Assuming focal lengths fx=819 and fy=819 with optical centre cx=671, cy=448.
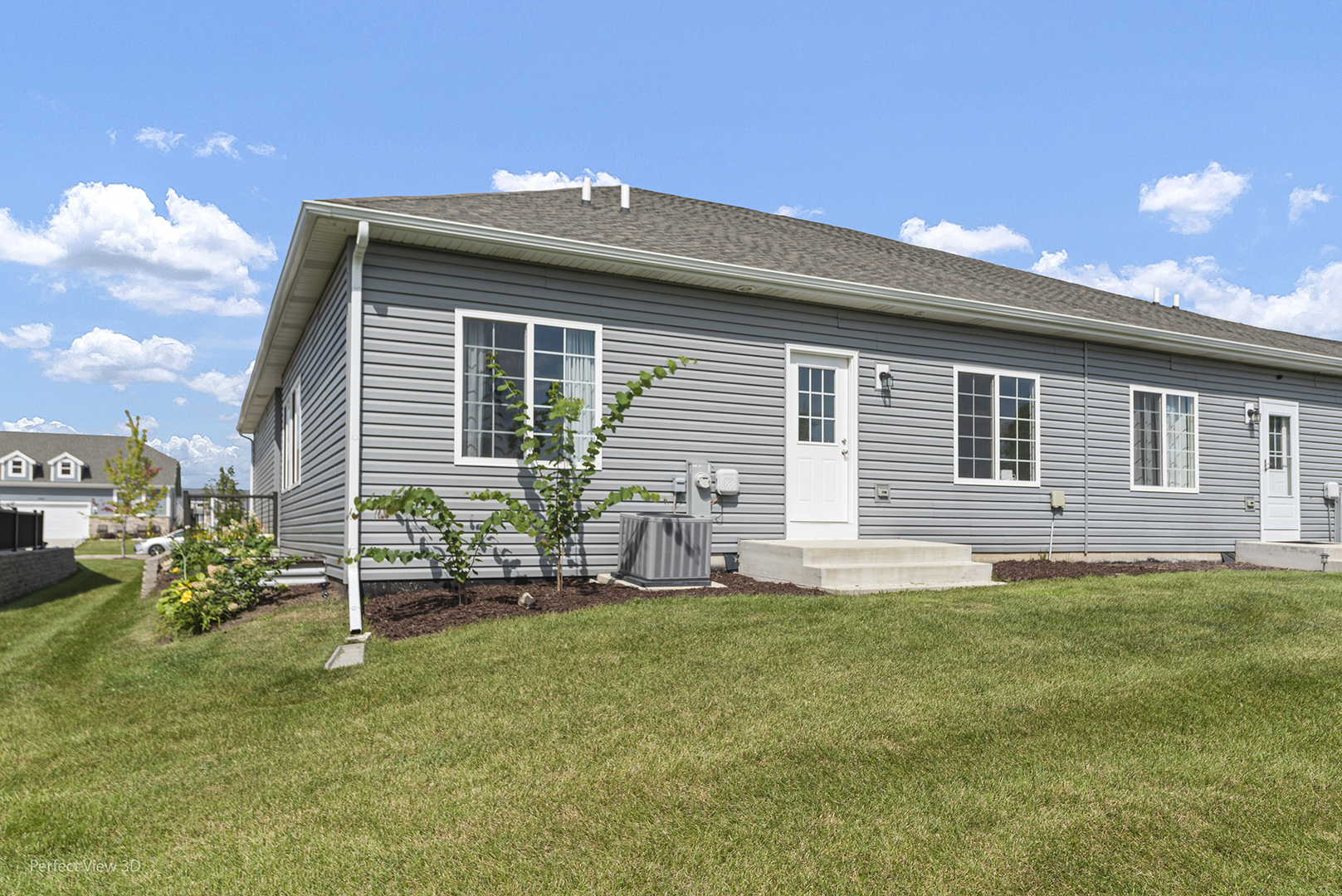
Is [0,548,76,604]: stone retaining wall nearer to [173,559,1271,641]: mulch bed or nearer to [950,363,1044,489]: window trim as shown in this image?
[173,559,1271,641]: mulch bed

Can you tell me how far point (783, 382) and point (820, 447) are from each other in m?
0.85

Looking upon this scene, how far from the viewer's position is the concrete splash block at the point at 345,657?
16.3ft

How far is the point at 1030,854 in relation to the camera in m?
2.55

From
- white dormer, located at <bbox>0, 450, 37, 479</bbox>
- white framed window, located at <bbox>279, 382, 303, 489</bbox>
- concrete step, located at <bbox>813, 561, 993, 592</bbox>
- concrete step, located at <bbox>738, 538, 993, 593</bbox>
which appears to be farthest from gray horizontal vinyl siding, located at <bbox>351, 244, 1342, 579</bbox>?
white dormer, located at <bbox>0, 450, 37, 479</bbox>

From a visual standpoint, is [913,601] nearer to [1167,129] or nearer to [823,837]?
[823,837]

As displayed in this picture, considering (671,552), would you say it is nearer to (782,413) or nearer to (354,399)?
(782,413)

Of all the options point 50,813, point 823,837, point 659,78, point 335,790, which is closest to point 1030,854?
point 823,837

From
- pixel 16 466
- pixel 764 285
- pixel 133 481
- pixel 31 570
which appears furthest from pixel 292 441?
pixel 16 466

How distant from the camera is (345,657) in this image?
201 inches

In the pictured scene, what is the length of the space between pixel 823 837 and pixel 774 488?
5989mm

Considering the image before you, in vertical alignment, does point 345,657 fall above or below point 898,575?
below

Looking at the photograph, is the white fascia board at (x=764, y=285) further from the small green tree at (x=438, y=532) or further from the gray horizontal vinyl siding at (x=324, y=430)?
the small green tree at (x=438, y=532)

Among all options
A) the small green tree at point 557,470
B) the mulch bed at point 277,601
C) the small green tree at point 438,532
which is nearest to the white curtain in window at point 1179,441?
the small green tree at point 557,470

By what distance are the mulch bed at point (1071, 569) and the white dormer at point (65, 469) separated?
149 ft
